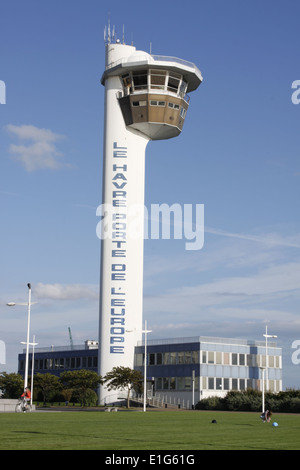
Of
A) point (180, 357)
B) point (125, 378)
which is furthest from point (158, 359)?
point (125, 378)

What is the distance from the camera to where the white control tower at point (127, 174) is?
8375 cm

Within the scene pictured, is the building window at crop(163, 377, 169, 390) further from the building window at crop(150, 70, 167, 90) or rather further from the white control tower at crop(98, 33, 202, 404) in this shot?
the building window at crop(150, 70, 167, 90)

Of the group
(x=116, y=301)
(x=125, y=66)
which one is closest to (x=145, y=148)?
(x=125, y=66)

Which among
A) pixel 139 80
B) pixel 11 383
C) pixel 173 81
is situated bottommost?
pixel 11 383

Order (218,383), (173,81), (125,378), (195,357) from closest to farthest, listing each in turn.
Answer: (125,378), (195,357), (218,383), (173,81)

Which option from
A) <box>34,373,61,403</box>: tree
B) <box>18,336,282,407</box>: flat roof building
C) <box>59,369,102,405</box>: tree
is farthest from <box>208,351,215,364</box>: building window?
<box>34,373,61,403</box>: tree

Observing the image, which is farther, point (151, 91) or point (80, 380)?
point (151, 91)

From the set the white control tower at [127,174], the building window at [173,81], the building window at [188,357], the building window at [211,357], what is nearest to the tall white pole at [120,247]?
the white control tower at [127,174]

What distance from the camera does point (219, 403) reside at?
7488 cm

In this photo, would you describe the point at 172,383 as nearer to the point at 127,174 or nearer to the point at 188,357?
the point at 188,357

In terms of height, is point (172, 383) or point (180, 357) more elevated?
point (180, 357)

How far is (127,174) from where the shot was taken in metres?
86.3

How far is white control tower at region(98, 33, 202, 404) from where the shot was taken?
275 ft

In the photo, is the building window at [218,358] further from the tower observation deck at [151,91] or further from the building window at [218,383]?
the tower observation deck at [151,91]
